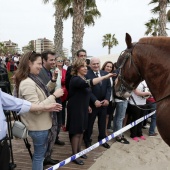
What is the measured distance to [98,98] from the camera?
15.7ft

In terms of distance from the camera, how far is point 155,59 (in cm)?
288

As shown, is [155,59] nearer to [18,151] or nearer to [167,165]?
[167,165]

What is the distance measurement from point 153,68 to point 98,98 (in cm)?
203

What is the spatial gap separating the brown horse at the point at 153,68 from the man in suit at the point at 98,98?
49.4 inches

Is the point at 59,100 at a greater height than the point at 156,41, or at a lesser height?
lesser

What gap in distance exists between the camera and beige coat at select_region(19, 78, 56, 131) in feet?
8.89

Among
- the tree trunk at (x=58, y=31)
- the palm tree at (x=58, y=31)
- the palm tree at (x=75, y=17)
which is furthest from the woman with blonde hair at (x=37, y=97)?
the tree trunk at (x=58, y=31)

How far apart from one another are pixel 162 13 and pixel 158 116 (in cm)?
1394

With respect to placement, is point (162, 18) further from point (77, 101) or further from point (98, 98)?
point (77, 101)

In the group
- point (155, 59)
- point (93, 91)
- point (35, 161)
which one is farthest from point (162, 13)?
point (35, 161)

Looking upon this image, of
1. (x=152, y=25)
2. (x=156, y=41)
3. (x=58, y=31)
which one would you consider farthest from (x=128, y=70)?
(x=152, y=25)

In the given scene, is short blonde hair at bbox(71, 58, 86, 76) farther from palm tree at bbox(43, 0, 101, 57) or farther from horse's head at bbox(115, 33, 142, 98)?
palm tree at bbox(43, 0, 101, 57)

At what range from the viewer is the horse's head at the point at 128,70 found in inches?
123

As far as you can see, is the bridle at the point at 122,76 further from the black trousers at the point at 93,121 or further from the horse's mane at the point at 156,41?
the black trousers at the point at 93,121
